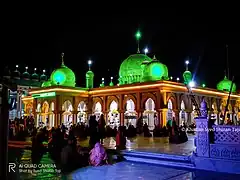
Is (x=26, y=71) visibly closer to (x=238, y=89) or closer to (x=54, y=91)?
(x=54, y=91)

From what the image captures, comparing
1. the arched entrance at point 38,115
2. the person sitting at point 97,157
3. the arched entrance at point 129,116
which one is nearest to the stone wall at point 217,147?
the person sitting at point 97,157

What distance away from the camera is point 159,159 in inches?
373

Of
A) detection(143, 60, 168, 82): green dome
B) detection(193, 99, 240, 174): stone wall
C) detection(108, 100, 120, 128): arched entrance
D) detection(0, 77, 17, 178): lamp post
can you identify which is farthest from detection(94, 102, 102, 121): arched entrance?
detection(0, 77, 17, 178): lamp post

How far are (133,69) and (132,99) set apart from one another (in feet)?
16.9

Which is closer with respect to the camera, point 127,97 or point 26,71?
point 127,97

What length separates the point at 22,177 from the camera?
24.3ft

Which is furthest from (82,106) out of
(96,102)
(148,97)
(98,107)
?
(148,97)

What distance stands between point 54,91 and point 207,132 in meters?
19.9

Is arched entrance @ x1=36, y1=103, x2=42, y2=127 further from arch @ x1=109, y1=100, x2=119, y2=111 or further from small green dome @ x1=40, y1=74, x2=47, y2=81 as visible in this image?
small green dome @ x1=40, y1=74, x2=47, y2=81

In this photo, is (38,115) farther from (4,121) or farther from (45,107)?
(4,121)

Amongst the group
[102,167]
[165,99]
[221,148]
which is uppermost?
[165,99]

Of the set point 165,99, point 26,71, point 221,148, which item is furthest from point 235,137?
point 26,71

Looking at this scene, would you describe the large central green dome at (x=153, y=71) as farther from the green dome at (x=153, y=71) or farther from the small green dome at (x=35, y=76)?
the small green dome at (x=35, y=76)

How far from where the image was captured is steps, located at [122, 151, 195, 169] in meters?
8.85
